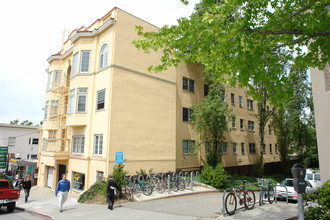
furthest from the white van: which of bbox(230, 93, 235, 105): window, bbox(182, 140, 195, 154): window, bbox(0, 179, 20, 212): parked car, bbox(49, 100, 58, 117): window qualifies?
bbox(49, 100, 58, 117): window

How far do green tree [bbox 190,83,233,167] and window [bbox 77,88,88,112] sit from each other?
959 centimetres

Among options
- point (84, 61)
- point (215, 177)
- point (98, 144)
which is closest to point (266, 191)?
point (215, 177)

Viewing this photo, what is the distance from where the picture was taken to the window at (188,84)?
24.3 metres

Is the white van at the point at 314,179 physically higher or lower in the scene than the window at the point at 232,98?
lower

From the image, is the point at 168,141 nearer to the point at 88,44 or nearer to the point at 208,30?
the point at 88,44

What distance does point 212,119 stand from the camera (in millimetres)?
21203

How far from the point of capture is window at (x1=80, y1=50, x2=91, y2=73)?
813 inches

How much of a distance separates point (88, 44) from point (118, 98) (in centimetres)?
635

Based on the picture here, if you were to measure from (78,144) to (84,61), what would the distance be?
23.3 ft

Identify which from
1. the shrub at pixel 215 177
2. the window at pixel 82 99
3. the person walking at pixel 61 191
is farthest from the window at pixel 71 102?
the shrub at pixel 215 177

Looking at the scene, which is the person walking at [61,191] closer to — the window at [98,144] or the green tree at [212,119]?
the window at [98,144]

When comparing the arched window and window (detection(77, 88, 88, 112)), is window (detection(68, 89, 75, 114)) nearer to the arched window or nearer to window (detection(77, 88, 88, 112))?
window (detection(77, 88, 88, 112))

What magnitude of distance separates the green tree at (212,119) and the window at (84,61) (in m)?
10.3

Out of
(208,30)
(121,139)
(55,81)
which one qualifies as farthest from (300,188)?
(55,81)
